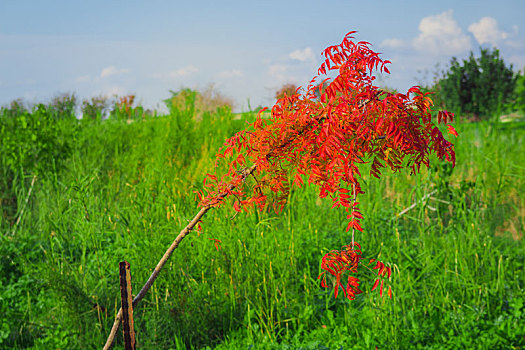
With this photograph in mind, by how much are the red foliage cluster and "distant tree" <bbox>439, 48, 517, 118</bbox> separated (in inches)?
685

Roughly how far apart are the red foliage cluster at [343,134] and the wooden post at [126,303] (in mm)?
379

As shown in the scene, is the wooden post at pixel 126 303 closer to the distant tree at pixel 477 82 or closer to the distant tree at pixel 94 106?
the distant tree at pixel 94 106

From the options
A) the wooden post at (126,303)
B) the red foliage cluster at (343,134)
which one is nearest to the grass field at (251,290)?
the wooden post at (126,303)

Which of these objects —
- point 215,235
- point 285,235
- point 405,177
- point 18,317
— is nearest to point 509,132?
point 405,177

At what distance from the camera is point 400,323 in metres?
2.64

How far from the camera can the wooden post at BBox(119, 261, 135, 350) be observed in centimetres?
147

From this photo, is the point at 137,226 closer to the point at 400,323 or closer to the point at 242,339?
the point at 242,339

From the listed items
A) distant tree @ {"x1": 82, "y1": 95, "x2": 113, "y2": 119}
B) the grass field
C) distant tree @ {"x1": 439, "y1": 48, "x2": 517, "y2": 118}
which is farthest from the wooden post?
distant tree @ {"x1": 439, "y1": 48, "x2": 517, "y2": 118}

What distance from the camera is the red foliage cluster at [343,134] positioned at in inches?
53.6

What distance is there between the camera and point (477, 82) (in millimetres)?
17344

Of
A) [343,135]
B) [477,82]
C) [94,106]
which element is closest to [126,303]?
[343,135]

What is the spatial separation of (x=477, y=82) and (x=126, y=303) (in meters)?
18.8

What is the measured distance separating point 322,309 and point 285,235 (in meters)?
0.66

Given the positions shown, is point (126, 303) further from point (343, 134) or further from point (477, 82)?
point (477, 82)
